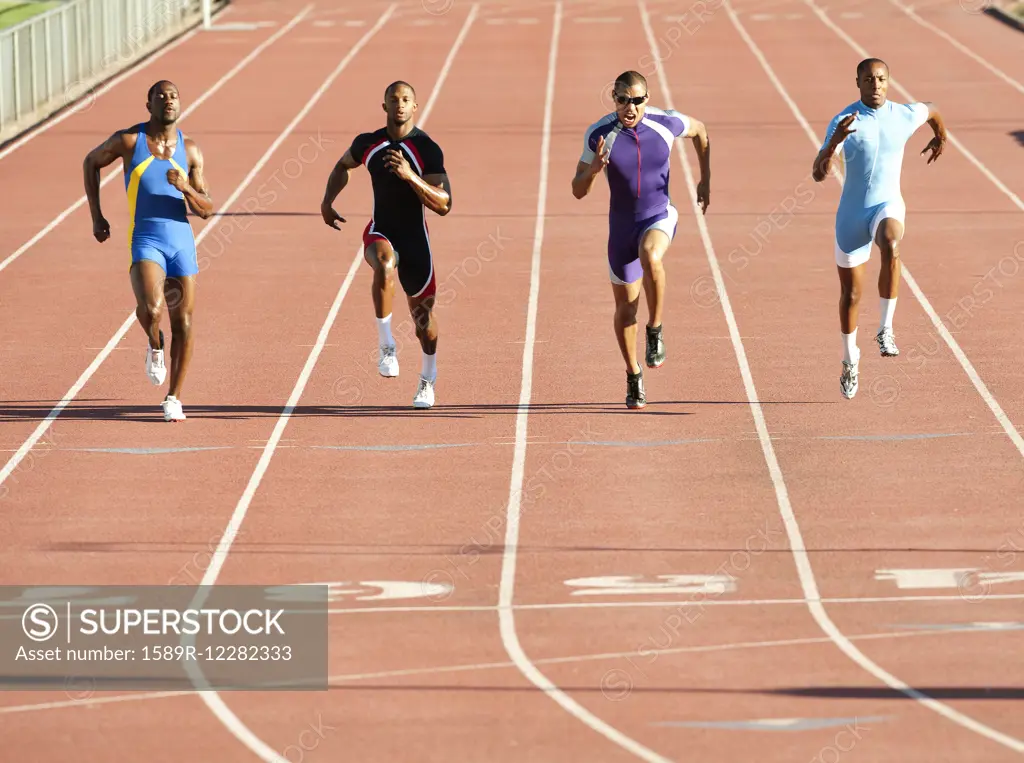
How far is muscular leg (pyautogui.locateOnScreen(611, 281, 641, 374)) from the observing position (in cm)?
1335

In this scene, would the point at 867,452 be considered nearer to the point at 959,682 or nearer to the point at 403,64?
the point at 959,682

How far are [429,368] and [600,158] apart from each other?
6.74 ft

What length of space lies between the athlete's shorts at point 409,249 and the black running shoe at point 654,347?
1413 mm

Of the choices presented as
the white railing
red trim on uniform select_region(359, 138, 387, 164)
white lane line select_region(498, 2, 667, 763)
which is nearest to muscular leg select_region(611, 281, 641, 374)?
white lane line select_region(498, 2, 667, 763)

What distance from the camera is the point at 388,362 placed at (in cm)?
1329

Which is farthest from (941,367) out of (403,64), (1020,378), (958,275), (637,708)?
(403,64)

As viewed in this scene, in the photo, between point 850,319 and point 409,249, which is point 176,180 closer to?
point 409,249

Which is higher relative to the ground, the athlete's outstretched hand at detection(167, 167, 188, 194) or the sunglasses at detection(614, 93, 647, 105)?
the sunglasses at detection(614, 93, 647, 105)

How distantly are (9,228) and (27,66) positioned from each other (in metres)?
7.65

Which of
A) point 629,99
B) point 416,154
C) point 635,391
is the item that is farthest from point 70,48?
point 629,99

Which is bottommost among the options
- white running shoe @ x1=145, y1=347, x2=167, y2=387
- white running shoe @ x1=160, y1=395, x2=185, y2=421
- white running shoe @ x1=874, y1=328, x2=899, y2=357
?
white running shoe @ x1=160, y1=395, x2=185, y2=421

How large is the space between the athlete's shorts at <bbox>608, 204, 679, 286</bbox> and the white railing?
15.9m

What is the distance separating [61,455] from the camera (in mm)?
12781

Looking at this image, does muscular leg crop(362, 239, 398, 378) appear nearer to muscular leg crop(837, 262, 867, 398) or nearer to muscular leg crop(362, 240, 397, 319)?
muscular leg crop(362, 240, 397, 319)
